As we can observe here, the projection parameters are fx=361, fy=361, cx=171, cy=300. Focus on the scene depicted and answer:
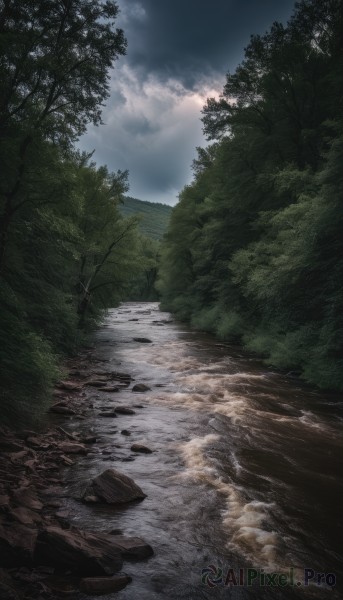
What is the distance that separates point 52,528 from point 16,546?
42 centimetres

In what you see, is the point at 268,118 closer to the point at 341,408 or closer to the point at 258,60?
the point at 258,60

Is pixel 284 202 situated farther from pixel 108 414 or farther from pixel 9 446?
pixel 9 446

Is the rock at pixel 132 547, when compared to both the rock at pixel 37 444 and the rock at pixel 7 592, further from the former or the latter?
the rock at pixel 37 444

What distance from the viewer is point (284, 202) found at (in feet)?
73.8

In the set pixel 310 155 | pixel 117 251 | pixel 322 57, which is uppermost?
pixel 322 57

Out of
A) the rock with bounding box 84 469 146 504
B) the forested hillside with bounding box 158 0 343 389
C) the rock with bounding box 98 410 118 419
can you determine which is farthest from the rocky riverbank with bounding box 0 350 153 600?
the forested hillside with bounding box 158 0 343 389

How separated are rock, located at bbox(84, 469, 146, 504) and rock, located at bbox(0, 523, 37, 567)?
4.95 feet

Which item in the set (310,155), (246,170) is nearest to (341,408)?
(310,155)

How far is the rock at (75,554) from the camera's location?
3.76 metres

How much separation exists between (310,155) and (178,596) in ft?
77.2

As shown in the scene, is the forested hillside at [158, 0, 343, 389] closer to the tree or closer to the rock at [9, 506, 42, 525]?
the tree

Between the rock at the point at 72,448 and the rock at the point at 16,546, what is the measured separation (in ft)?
9.75

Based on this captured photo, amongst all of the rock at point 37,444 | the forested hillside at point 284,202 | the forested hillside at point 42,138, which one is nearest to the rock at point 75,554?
the rock at point 37,444

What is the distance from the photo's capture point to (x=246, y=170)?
25.9 m
